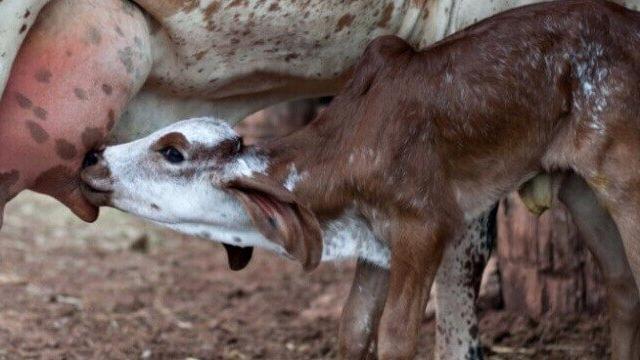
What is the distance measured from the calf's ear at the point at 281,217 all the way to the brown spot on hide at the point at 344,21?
2.08 ft

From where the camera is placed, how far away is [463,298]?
4.93 meters

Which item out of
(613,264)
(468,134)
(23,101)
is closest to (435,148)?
(468,134)

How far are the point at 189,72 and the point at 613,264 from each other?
1.44 m

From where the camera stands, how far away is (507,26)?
4340mm

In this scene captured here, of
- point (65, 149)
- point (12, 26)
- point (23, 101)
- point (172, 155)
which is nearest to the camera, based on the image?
point (12, 26)

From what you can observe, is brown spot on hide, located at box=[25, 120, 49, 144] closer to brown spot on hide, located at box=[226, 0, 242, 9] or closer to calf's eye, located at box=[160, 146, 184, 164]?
calf's eye, located at box=[160, 146, 184, 164]

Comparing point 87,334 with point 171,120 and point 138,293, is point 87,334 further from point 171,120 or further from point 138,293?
point 171,120

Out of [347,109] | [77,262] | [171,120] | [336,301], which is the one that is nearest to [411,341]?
[347,109]

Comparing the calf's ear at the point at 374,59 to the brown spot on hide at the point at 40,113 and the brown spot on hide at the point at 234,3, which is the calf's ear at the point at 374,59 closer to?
the brown spot on hide at the point at 234,3

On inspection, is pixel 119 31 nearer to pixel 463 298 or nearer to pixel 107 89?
pixel 107 89

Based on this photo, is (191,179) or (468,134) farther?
(191,179)

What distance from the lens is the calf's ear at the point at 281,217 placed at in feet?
13.8

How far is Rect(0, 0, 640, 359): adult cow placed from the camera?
415cm

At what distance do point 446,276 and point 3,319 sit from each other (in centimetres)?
190
